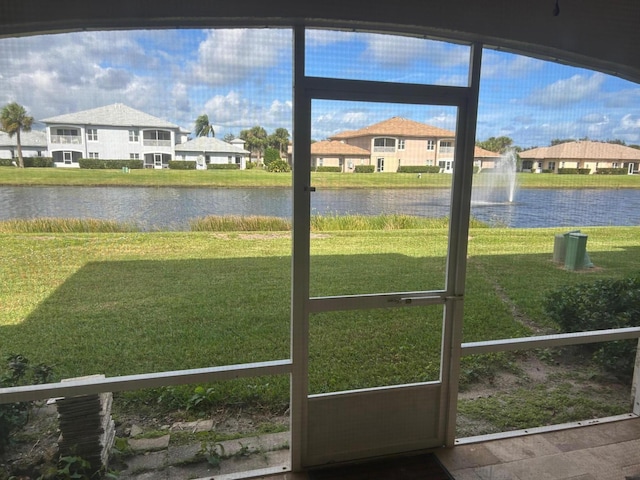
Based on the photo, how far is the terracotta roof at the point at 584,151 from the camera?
254 centimetres

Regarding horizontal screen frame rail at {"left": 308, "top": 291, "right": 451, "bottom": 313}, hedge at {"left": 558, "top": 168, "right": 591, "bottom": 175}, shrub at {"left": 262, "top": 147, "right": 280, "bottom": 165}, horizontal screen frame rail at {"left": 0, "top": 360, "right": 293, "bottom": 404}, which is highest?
shrub at {"left": 262, "top": 147, "right": 280, "bottom": 165}

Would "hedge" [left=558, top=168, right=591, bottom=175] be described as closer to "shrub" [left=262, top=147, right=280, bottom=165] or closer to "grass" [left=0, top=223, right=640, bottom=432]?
"grass" [left=0, top=223, right=640, bottom=432]

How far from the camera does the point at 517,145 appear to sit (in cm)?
250

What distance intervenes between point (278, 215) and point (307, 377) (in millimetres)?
921

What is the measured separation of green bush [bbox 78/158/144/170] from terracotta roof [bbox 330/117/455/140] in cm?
104

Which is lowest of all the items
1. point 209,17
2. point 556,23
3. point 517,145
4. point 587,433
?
point 587,433

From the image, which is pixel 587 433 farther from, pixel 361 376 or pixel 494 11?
pixel 494 11

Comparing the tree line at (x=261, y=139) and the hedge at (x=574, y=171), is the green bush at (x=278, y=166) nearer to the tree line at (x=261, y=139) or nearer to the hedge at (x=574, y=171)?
the tree line at (x=261, y=139)

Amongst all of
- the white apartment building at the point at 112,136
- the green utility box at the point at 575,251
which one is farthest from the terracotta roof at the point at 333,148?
the green utility box at the point at 575,251

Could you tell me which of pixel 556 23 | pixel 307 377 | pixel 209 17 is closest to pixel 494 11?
pixel 556 23

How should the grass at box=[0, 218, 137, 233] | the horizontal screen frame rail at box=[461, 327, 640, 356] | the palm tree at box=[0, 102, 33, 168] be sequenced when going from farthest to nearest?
the horizontal screen frame rail at box=[461, 327, 640, 356], the grass at box=[0, 218, 137, 233], the palm tree at box=[0, 102, 33, 168]

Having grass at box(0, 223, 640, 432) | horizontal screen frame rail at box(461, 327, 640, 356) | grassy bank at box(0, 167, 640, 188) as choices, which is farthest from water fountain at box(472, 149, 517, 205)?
horizontal screen frame rail at box(461, 327, 640, 356)

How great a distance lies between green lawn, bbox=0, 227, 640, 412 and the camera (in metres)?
2.07

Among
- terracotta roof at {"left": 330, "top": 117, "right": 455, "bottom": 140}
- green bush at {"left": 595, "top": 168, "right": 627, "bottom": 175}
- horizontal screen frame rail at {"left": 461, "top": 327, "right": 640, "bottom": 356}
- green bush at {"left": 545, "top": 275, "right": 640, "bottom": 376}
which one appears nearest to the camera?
terracotta roof at {"left": 330, "top": 117, "right": 455, "bottom": 140}
